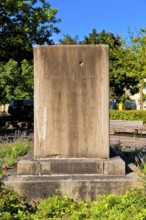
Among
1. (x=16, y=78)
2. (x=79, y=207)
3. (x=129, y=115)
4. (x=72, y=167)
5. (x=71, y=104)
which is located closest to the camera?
(x=79, y=207)

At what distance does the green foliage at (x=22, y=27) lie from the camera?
1975cm

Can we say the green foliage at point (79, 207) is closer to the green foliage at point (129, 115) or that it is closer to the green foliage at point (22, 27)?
the green foliage at point (22, 27)

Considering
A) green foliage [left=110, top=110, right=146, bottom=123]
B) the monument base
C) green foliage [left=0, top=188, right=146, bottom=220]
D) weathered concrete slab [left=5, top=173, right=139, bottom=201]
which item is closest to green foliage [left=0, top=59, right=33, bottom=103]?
green foliage [left=110, top=110, right=146, bottom=123]

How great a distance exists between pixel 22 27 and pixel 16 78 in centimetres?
277

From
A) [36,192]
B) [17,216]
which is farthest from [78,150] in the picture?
[17,216]

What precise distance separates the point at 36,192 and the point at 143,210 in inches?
62.9

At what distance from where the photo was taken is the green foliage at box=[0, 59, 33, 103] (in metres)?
19.4

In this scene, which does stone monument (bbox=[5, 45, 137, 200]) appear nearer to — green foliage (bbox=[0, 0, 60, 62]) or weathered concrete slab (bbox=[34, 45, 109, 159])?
weathered concrete slab (bbox=[34, 45, 109, 159])

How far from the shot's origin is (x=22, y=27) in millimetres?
20391

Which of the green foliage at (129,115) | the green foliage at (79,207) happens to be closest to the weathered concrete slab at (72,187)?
the green foliage at (79,207)

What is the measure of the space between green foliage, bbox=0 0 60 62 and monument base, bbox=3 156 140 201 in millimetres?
14508

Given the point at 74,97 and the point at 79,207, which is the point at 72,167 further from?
the point at 74,97

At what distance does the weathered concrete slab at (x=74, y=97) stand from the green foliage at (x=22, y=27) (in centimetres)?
1380

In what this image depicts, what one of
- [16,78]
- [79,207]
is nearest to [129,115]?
[16,78]
